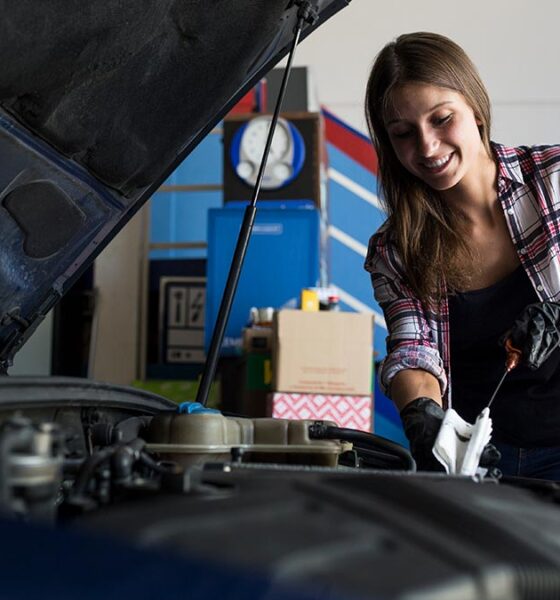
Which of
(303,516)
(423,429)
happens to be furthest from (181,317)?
(303,516)

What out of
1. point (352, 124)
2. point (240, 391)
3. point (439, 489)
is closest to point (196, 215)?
point (352, 124)

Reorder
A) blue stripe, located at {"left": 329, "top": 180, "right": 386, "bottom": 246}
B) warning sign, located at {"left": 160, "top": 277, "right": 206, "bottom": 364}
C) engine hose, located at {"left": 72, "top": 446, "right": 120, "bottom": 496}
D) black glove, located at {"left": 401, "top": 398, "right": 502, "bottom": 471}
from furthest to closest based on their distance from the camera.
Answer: blue stripe, located at {"left": 329, "top": 180, "right": 386, "bottom": 246}
warning sign, located at {"left": 160, "top": 277, "right": 206, "bottom": 364}
black glove, located at {"left": 401, "top": 398, "right": 502, "bottom": 471}
engine hose, located at {"left": 72, "top": 446, "right": 120, "bottom": 496}

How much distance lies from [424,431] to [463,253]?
48 centimetres

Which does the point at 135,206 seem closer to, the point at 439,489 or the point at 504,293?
the point at 504,293

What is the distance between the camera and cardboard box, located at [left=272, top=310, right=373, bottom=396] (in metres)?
3.64

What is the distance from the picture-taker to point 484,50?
556 cm

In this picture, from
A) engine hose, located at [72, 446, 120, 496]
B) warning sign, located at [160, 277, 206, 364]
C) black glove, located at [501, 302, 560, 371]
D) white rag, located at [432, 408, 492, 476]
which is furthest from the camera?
warning sign, located at [160, 277, 206, 364]

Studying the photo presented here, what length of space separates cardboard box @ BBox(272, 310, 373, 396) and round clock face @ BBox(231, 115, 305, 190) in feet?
2.75

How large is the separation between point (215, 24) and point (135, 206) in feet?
1.05

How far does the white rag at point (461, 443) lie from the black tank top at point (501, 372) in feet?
1.57

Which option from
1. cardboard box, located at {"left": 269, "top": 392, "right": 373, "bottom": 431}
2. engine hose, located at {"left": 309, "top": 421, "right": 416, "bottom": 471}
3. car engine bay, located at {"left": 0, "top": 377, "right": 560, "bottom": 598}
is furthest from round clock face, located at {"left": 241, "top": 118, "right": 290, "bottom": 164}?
car engine bay, located at {"left": 0, "top": 377, "right": 560, "bottom": 598}

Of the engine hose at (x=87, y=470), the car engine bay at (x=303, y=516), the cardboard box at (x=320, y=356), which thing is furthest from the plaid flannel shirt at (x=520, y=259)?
the cardboard box at (x=320, y=356)

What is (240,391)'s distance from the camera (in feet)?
14.2

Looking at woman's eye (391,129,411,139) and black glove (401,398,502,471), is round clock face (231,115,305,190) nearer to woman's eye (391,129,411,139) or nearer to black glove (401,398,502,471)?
woman's eye (391,129,411,139)
